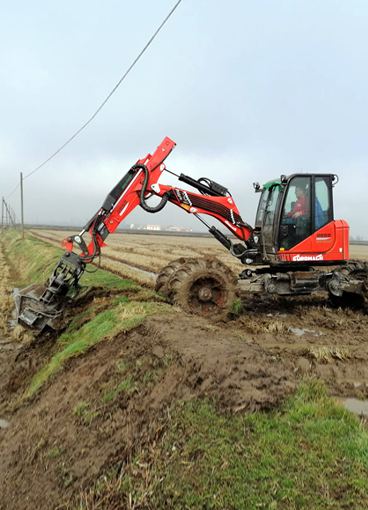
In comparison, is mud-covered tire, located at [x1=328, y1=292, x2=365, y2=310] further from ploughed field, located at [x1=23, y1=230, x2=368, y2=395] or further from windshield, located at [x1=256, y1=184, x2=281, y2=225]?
windshield, located at [x1=256, y1=184, x2=281, y2=225]

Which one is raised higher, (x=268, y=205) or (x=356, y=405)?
(x=268, y=205)

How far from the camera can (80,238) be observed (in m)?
7.23

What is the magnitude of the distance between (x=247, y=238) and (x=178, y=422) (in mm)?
6398

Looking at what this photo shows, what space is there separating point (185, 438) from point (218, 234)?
622 cm

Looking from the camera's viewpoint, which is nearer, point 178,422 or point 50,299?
point 178,422

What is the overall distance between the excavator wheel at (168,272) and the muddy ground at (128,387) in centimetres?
149

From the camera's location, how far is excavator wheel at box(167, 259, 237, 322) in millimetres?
8281

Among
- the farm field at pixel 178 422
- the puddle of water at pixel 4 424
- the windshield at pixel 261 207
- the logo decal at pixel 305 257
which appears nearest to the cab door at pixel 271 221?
the windshield at pixel 261 207

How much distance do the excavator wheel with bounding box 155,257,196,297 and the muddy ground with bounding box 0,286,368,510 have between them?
4.89ft

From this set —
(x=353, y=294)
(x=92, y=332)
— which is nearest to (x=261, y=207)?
(x=353, y=294)

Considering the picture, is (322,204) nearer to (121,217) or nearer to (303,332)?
(303,332)

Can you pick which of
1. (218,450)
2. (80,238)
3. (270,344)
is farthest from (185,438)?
(80,238)

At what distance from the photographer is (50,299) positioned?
7.16 m

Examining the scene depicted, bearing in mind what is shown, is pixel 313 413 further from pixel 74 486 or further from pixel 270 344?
pixel 270 344
